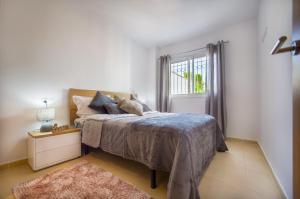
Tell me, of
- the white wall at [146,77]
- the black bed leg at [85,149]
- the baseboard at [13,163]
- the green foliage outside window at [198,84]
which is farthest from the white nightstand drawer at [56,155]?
the green foliage outside window at [198,84]

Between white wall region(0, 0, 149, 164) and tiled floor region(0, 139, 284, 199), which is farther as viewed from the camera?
white wall region(0, 0, 149, 164)

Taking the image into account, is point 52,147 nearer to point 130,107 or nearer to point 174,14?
point 130,107

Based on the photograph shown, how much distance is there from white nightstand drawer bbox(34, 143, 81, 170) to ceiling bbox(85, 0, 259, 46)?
266cm

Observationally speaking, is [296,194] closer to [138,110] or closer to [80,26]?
[138,110]

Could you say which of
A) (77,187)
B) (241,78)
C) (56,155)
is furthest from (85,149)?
(241,78)

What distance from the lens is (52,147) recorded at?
1.94 meters

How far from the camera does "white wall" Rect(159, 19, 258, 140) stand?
3049 millimetres

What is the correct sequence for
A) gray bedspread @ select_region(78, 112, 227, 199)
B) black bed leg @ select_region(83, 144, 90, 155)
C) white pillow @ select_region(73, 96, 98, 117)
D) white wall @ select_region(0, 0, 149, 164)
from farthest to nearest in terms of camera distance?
white pillow @ select_region(73, 96, 98, 117)
black bed leg @ select_region(83, 144, 90, 155)
white wall @ select_region(0, 0, 149, 164)
gray bedspread @ select_region(78, 112, 227, 199)

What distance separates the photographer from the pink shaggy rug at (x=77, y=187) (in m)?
1.29

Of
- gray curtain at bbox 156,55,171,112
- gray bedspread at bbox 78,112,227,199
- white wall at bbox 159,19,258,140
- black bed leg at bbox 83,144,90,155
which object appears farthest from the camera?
gray curtain at bbox 156,55,171,112

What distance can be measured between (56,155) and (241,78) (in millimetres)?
3914

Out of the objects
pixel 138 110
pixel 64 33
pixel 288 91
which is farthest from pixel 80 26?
pixel 288 91

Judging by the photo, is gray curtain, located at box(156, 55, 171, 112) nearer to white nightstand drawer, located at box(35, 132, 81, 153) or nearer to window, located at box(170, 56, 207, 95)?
window, located at box(170, 56, 207, 95)

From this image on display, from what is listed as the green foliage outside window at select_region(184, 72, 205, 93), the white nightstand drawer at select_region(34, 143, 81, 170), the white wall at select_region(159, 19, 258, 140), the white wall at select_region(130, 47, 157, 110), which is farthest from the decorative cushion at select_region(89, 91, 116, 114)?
the white wall at select_region(159, 19, 258, 140)
